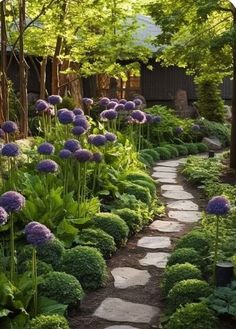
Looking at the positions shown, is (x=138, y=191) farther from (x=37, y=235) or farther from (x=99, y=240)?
(x=37, y=235)

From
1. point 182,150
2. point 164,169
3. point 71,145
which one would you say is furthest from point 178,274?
point 182,150

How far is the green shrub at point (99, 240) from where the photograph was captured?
5.37m

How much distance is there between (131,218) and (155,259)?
0.97 m

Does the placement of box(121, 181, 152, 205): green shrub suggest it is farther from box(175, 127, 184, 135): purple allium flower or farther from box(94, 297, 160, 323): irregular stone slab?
box(175, 127, 184, 135): purple allium flower

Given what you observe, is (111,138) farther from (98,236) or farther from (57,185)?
(98,236)

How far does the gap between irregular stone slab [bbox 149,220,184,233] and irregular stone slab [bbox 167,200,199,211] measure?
733 millimetres

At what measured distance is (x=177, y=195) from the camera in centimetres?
852

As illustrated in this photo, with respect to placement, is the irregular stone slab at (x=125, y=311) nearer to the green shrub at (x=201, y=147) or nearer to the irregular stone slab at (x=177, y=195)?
the irregular stone slab at (x=177, y=195)

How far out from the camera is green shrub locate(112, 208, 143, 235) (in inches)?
252

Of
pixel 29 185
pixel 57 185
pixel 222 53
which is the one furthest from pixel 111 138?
pixel 222 53

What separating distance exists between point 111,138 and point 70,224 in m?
1.89

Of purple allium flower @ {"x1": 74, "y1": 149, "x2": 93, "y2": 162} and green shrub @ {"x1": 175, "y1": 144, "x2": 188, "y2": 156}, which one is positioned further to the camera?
green shrub @ {"x1": 175, "y1": 144, "x2": 188, "y2": 156}

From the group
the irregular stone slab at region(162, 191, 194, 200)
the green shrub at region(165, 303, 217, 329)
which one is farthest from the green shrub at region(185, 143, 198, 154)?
the green shrub at region(165, 303, 217, 329)

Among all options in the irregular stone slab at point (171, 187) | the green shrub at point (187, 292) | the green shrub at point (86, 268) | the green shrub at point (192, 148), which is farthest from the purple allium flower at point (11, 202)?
the green shrub at point (192, 148)
